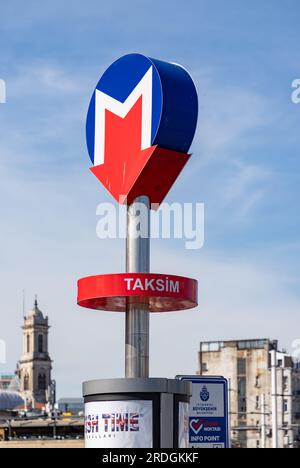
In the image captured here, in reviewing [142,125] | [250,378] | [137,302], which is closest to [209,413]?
[137,302]

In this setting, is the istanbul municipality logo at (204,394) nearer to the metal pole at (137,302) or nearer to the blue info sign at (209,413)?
the blue info sign at (209,413)

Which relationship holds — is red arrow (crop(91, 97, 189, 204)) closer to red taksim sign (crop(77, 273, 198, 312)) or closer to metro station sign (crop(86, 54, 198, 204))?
metro station sign (crop(86, 54, 198, 204))

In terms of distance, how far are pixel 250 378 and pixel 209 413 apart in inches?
Result: 5047

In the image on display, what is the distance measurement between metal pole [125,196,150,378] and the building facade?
124 m

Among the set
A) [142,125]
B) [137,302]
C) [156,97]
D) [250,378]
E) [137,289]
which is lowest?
[250,378]

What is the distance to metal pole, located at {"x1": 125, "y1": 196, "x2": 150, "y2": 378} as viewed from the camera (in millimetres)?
34281

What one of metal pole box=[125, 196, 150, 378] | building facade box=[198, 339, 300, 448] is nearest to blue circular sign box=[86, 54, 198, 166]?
metal pole box=[125, 196, 150, 378]

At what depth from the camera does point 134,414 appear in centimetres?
3256

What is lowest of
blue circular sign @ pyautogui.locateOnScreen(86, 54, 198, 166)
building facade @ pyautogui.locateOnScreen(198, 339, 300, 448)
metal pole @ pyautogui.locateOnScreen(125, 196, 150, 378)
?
building facade @ pyautogui.locateOnScreen(198, 339, 300, 448)

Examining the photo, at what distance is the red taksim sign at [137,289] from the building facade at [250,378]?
124 m

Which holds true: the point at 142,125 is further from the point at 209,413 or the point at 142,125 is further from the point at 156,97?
the point at 209,413

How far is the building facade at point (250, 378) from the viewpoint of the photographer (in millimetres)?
157750
